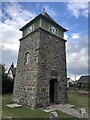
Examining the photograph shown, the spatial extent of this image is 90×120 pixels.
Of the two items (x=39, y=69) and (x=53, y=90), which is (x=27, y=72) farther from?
(x=53, y=90)

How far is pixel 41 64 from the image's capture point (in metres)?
13.7

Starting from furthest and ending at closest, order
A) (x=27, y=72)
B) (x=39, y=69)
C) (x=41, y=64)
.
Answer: (x=27, y=72) → (x=41, y=64) → (x=39, y=69)

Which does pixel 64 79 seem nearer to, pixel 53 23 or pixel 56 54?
pixel 56 54

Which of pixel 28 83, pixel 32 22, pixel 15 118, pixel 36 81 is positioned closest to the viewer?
pixel 15 118

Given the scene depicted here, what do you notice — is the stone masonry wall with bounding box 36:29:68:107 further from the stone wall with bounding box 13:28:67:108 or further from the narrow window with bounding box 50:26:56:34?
the narrow window with bounding box 50:26:56:34

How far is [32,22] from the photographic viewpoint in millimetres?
15484

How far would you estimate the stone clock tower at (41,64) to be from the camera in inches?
527

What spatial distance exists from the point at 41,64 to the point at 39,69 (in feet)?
1.74

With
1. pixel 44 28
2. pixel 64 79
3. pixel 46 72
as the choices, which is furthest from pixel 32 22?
pixel 64 79

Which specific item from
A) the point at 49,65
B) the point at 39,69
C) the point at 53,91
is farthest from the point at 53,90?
the point at 39,69

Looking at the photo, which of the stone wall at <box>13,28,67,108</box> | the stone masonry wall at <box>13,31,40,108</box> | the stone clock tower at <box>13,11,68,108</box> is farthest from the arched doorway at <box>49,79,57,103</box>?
the stone masonry wall at <box>13,31,40,108</box>

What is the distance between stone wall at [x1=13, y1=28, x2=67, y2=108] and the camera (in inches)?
523

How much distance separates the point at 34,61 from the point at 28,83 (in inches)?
83.3

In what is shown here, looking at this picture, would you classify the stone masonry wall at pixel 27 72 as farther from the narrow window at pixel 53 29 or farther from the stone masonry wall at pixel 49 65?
the narrow window at pixel 53 29
